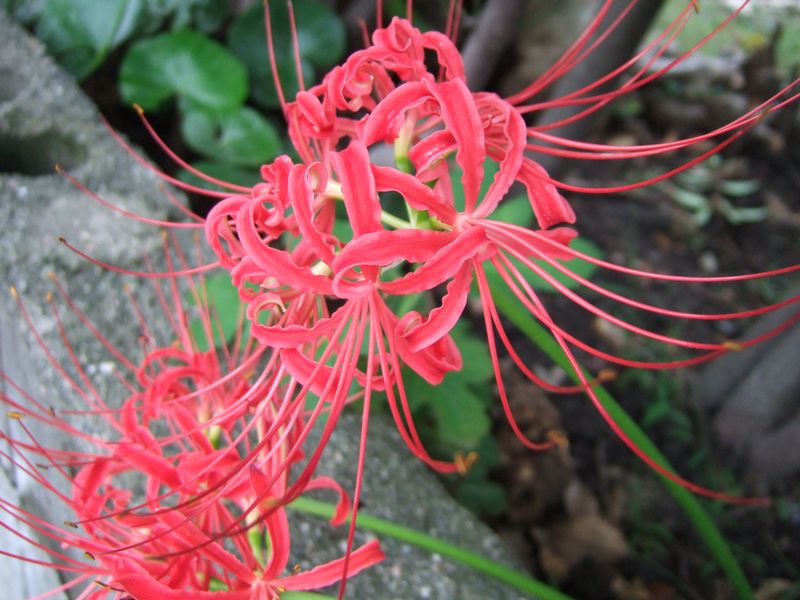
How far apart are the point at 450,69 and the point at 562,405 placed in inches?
56.1

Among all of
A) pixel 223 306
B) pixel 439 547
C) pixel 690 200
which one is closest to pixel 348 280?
pixel 439 547

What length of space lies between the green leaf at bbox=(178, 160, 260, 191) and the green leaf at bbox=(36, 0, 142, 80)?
1.21 ft

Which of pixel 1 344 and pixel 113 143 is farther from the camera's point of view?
pixel 113 143

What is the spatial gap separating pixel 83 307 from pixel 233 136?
66 cm

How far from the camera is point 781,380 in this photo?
1.74 metres

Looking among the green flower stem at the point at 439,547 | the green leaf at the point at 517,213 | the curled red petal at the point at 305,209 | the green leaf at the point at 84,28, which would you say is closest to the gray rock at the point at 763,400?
the green leaf at the point at 517,213

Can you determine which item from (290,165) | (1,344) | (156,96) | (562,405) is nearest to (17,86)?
(156,96)

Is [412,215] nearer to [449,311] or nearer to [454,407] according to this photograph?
[449,311]

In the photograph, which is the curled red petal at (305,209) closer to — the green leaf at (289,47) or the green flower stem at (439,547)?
the green flower stem at (439,547)

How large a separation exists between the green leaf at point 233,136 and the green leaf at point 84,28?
0.27 meters

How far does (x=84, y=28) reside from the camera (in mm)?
1751

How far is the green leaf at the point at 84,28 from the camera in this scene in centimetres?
174

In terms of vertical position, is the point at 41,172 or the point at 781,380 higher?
the point at 41,172

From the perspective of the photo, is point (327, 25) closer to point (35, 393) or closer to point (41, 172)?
point (41, 172)
